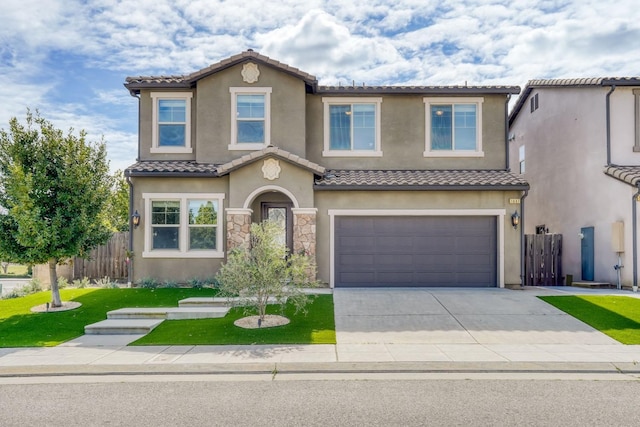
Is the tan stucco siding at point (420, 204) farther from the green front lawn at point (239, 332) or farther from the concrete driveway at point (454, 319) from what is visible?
the green front lawn at point (239, 332)

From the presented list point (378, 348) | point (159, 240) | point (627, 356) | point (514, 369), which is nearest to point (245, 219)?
point (159, 240)

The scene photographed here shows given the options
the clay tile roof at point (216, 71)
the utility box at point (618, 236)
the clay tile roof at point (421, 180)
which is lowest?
the utility box at point (618, 236)

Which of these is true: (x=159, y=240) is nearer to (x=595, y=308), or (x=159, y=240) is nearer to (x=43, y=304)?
(x=43, y=304)

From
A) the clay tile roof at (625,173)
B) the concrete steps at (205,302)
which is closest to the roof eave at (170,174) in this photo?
the concrete steps at (205,302)

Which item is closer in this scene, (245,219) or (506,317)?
(506,317)

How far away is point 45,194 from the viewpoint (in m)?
11.9

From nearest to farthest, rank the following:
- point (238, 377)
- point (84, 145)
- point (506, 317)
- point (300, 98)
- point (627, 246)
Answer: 1. point (238, 377)
2. point (506, 317)
3. point (84, 145)
4. point (627, 246)
5. point (300, 98)

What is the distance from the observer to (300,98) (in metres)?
15.7

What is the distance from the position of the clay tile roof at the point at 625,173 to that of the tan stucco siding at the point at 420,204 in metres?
3.25

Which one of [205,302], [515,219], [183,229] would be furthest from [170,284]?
[515,219]

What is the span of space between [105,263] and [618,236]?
691 inches

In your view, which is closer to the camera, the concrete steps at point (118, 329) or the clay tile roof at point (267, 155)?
the concrete steps at point (118, 329)

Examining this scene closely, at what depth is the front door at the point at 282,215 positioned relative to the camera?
1584cm

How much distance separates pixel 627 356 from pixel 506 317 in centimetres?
314
